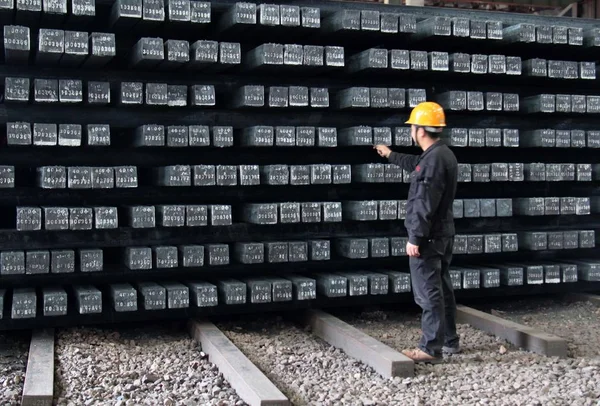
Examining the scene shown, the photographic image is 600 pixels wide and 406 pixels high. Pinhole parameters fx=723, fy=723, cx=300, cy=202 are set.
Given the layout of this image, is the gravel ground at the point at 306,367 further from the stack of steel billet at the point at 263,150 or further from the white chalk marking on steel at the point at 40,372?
the white chalk marking on steel at the point at 40,372

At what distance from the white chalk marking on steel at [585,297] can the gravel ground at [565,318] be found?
0.05 meters

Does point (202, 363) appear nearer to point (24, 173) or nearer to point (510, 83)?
point (24, 173)

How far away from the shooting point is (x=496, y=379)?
472 centimetres

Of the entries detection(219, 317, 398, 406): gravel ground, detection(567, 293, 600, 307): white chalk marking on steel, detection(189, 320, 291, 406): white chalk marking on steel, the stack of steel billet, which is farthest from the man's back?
detection(567, 293, 600, 307): white chalk marking on steel

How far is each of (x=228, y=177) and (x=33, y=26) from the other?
1.93m

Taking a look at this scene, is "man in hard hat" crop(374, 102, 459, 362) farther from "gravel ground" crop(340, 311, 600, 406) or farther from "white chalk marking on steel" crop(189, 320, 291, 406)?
"white chalk marking on steel" crop(189, 320, 291, 406)

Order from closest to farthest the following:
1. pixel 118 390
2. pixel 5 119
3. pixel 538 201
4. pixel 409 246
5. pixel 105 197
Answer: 1. pixel 118 390
2. pixel 409 246
3. pixel 5 119
4. pixel 105 197
5. pixel 538 201

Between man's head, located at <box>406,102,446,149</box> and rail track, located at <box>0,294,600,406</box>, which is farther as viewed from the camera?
man's head, located at <box>406,102,446,149</box>

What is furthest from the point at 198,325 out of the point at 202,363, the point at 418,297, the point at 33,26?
the point at 33,26

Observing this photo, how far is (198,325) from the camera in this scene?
5871mm

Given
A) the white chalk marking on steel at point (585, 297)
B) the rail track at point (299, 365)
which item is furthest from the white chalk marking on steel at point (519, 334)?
the white chalk marking on steel at point (585, 297)

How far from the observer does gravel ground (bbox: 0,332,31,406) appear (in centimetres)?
448

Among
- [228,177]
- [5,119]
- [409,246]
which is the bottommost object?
[409,246]

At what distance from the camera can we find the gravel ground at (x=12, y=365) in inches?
176
